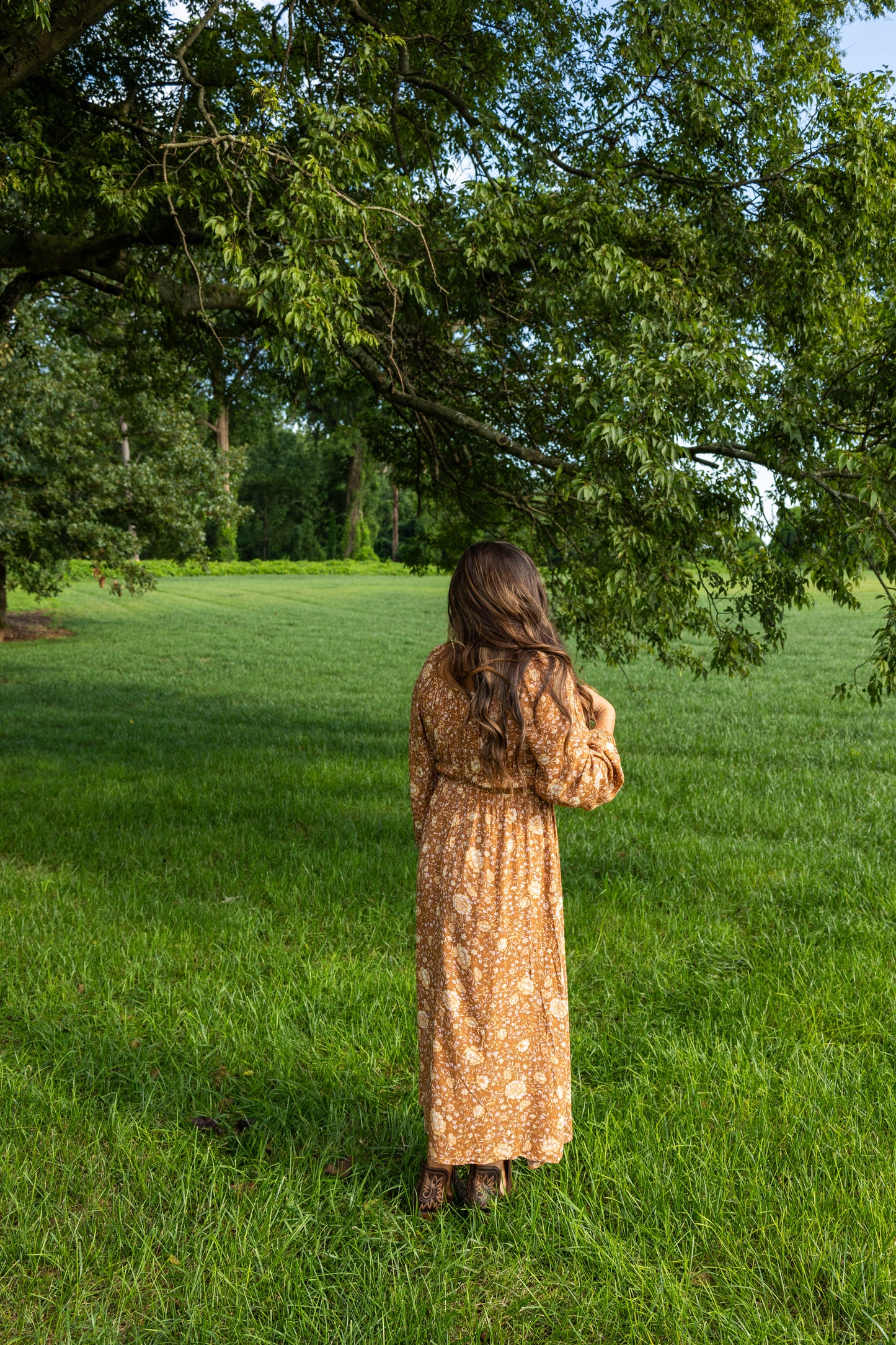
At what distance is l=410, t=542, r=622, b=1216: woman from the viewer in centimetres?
271

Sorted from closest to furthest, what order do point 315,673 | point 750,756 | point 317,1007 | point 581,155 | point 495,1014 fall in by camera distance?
point 495,1014 → point 317,1007 → point 581,155 → point 750,756 → point 315,673

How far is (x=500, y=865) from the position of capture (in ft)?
9.10

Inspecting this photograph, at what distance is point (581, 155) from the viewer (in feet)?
24.9

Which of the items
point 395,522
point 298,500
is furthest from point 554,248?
point 395,522

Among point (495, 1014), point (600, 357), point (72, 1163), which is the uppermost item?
point (600, 357)

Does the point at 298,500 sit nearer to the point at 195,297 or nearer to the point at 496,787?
the point at 195,297

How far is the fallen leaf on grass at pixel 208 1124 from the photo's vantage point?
132 inches

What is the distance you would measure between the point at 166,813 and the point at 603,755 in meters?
5.52

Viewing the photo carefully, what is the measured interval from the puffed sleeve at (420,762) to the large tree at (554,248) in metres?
2.39

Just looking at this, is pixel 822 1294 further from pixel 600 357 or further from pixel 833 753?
pixel 833 753

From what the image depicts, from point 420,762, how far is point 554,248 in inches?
185

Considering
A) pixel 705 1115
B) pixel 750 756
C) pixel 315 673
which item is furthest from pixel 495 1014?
pixel 315 673

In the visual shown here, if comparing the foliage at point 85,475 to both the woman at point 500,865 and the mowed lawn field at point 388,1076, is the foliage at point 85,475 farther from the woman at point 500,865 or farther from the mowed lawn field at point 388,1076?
the woman at point 500,865

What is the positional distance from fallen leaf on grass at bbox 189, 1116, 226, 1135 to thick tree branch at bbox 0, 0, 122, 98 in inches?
218
